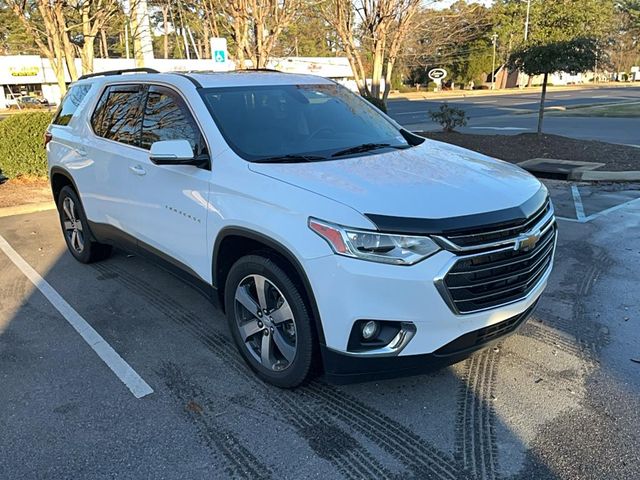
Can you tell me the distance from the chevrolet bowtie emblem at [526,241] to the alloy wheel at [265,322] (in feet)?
4.15

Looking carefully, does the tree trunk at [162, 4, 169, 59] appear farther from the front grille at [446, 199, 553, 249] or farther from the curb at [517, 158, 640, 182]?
the front grille at [446, 199, 553, 249]

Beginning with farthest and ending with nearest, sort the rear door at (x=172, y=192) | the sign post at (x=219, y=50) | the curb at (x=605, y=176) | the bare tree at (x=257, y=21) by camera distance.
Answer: the bare tree at (x=257, y=21) → the sign post at (x=219, y=50) → the curb at (x=605, y=176) → the rear door at (x=172, y=192)

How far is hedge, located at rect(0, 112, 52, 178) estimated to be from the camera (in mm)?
9562

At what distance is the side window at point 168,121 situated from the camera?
12.0 feet

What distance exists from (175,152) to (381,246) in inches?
61.5

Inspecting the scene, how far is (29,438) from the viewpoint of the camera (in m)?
2.91

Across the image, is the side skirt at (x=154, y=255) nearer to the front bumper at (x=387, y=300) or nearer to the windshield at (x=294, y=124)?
the windshield at (x=294, y=124)

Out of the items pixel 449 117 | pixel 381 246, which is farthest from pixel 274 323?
pixel 449 117

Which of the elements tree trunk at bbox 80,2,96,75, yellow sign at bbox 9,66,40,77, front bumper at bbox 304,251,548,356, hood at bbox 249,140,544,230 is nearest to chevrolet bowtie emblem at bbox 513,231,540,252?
hood at bbox 249,140,544,230

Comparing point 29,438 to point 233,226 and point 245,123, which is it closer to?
point 233,226

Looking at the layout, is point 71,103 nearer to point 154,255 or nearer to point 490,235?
point 154,255

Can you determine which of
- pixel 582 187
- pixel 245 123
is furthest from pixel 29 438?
pixel 582 187

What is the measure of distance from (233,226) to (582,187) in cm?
751

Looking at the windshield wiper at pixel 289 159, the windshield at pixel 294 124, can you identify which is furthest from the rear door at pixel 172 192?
the windshield wiper at pixel 289 159
